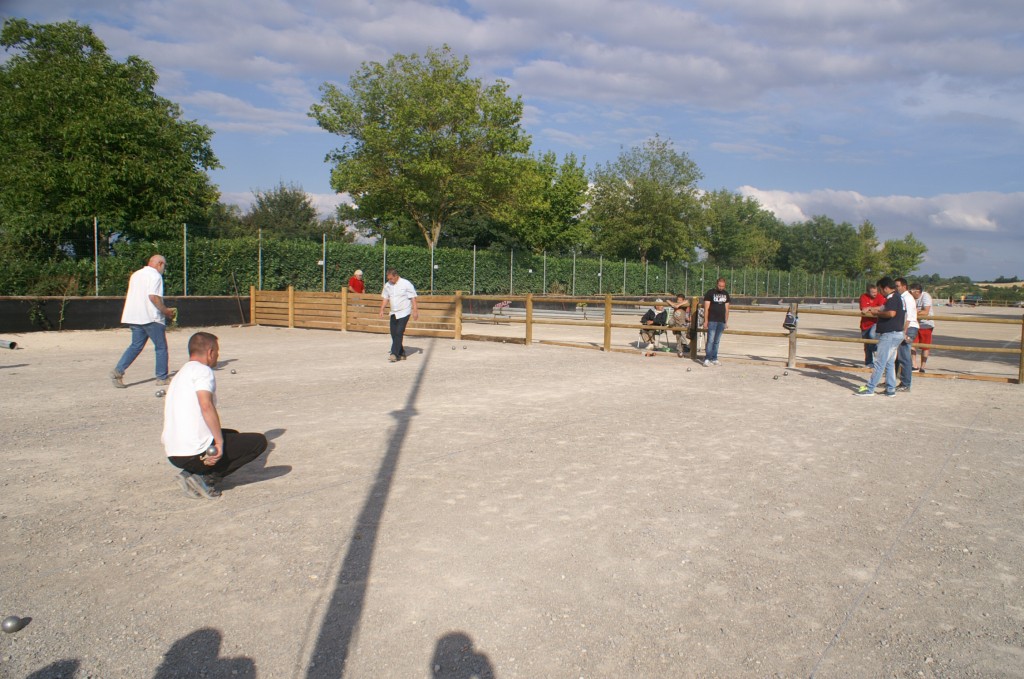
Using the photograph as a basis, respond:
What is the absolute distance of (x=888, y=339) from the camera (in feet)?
33.2

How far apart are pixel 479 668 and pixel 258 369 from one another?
32.3ft

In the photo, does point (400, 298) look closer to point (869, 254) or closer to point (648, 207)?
point (648, 207)

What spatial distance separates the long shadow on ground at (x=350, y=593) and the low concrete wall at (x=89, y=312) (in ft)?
50.7

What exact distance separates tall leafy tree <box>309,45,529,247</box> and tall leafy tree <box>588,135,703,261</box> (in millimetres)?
19353

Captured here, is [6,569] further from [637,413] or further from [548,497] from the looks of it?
[637,413]

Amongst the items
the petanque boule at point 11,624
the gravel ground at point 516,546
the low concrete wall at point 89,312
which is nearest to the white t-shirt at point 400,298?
the gravel ground at point 516,546

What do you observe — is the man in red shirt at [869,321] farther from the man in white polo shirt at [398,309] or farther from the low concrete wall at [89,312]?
the low concrete wall at [89,312]

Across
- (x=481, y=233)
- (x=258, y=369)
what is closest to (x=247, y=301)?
(x=258, y=369)

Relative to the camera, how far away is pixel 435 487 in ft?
17.3

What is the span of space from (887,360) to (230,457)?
9.09 meters

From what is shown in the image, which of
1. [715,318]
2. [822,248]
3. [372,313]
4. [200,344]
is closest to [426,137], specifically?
[372,313]

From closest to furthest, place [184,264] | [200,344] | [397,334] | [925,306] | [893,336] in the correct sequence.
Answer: [200,344], [893,336], [397,334], [925,306], [184,264]

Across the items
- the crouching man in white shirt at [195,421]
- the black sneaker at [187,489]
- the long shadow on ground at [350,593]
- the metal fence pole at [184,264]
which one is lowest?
the long shadow on ground at [350,593]

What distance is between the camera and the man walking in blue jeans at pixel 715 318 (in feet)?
43.3
